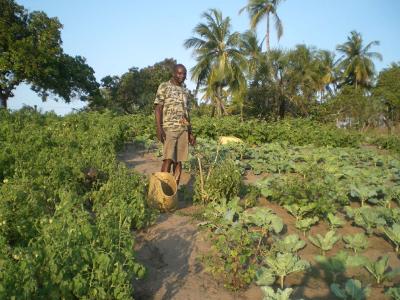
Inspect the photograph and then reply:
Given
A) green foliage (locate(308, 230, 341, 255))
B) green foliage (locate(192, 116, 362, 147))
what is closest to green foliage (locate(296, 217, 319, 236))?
green foliage (locate(308, 230, 341, 255))

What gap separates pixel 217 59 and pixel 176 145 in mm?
22679

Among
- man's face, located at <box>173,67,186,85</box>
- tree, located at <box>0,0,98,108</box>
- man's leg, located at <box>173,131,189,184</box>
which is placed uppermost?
tree, located at <box>0,0,98,108</box>

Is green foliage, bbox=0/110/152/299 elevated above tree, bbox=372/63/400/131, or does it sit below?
below

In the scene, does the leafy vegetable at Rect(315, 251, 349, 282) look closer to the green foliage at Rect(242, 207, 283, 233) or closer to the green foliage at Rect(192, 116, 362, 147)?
the green foliage at Rect(242, 207, 283, 233)

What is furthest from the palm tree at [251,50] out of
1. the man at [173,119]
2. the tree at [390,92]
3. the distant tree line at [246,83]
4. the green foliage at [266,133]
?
the man at [173,119]

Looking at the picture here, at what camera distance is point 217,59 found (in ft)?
88.6

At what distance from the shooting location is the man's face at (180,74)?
Answer: 4.98 m

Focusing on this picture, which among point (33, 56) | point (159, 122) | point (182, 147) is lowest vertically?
point (182, 147)

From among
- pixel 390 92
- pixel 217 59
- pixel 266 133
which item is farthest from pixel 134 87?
pixel 390 92

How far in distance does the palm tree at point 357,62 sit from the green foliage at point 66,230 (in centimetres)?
3527

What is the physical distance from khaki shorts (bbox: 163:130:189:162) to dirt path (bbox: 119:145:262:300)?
876 mm

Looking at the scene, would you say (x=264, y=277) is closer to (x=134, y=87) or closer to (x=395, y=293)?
(x=395, y=293)

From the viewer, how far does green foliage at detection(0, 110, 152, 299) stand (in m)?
2.12

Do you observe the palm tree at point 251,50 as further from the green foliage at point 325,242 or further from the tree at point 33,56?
the green foliage at point 325,242
